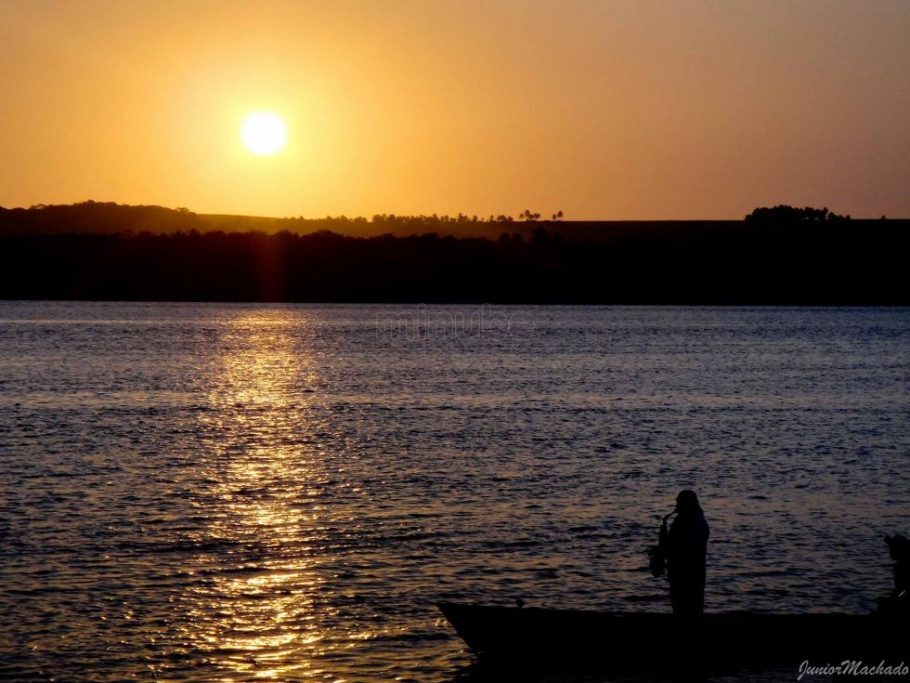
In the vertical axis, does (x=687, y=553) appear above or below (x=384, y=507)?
above

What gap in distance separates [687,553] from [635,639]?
1.84 metres

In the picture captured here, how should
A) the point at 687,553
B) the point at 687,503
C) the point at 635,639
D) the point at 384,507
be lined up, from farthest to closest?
the point at 384,507 < the point at 635,639 < the point at 687,553 < the point at 687,503

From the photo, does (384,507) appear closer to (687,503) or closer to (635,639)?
(635,639)

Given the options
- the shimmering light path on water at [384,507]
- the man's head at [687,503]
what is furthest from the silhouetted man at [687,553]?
the shimmering light path on water at [384,507]

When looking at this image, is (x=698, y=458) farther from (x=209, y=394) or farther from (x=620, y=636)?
(x=209, y=394)

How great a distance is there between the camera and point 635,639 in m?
18.9

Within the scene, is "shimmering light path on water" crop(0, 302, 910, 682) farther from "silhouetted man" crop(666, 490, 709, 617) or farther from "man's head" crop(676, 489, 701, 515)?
"man's head" crop(676, 489, 701, 515)

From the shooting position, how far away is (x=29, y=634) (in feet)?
65.7

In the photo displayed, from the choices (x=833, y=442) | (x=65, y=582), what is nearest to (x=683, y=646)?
(x=65, y=582)

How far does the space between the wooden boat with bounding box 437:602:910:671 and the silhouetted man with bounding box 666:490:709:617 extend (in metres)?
0.56

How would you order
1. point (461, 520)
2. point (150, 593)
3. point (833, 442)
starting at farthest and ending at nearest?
1. point (833, 442)
2. point (461, 520)
3. point (150, 593)

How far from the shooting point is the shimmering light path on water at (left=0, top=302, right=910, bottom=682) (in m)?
20.5

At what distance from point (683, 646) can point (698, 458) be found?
76.1 feet

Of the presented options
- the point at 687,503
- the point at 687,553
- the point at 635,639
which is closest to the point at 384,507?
the point at 635,639
